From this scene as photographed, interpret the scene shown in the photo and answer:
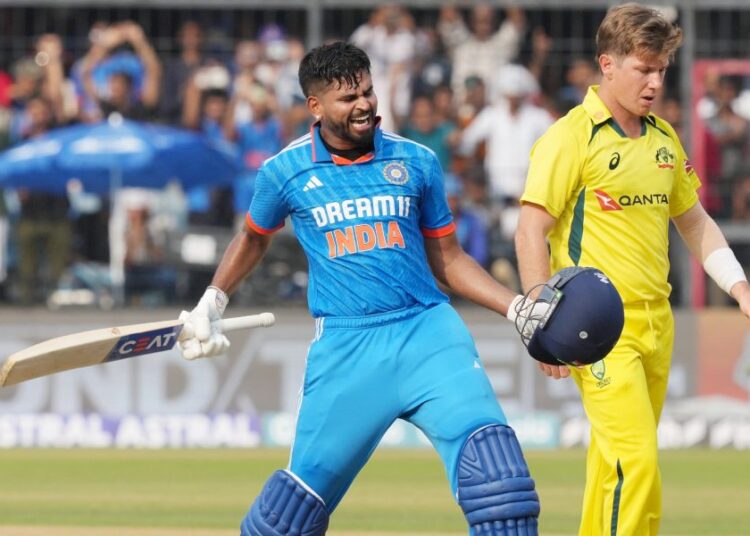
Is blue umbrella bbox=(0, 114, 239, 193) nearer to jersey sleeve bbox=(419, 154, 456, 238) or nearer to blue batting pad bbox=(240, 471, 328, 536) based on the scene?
jersey sleeve bbox=(419, 154, 456, 238)

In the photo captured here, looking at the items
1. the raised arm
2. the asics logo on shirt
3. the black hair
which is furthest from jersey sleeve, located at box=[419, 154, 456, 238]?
the raised arm

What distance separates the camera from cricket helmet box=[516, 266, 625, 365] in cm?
527

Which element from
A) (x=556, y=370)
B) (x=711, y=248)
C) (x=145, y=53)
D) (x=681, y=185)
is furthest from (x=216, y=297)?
(x=145, y=53)

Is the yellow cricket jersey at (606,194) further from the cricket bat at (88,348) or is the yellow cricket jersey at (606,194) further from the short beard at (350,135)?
the cricket bat at (88,348)

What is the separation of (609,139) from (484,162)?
8.18 metres

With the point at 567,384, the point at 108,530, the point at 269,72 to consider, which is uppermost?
the point at 269,72

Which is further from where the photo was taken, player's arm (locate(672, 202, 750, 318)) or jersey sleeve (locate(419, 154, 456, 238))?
player's arm (locate(672, 202, 750, 318))

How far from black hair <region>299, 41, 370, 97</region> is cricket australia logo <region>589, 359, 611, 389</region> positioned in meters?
1.42

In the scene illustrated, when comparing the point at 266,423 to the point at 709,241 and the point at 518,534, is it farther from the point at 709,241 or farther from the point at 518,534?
the point at 518,534

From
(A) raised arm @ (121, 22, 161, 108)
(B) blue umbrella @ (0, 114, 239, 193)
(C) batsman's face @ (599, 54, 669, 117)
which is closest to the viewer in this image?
(C) batsman's face @ (599, 54, 669, 117)

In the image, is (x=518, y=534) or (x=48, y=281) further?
(x=48, y=281)

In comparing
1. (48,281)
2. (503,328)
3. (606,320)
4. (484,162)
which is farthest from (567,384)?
(606,320)

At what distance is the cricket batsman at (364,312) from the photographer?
5.40m

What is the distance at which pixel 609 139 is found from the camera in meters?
6.13
